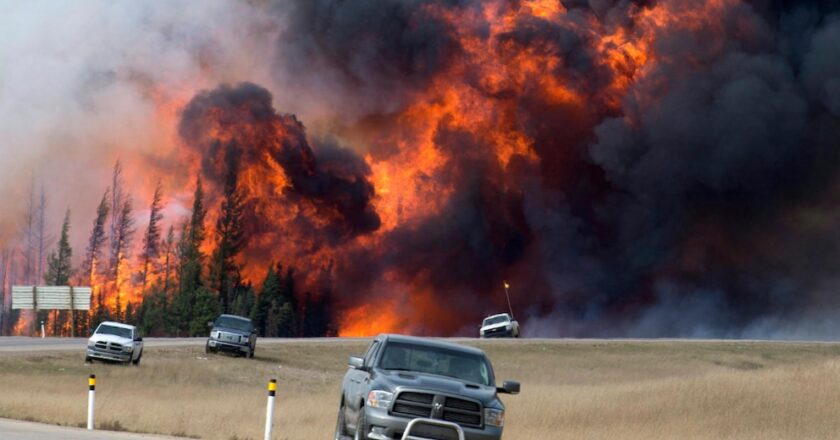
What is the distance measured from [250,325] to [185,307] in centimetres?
5174

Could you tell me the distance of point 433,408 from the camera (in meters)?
19.0

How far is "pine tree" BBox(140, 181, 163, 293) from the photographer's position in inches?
5049

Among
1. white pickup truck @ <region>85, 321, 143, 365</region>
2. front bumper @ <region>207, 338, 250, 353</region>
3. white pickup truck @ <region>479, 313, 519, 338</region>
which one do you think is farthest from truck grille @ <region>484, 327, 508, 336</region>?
white pickup truck @ <region>85, 321, 143, 365</region>

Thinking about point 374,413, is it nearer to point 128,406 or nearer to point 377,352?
point 377,352

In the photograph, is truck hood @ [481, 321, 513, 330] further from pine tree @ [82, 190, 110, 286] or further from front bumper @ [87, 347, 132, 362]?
pine tree @ [82, 190, 110, 286]

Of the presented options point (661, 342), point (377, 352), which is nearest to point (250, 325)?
point (661, 342)

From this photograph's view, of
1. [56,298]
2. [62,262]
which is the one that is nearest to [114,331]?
[56,298]

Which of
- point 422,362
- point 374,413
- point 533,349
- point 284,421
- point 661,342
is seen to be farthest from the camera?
point 661,342

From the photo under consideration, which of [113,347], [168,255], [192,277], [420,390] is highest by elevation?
[168,255]

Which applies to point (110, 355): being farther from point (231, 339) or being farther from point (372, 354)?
point (372, 354)

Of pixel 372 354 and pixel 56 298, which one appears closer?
pixel 372 354

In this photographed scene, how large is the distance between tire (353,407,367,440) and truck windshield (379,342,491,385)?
1.14 m

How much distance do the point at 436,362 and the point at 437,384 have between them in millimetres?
1449

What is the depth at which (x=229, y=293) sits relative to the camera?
115 m
